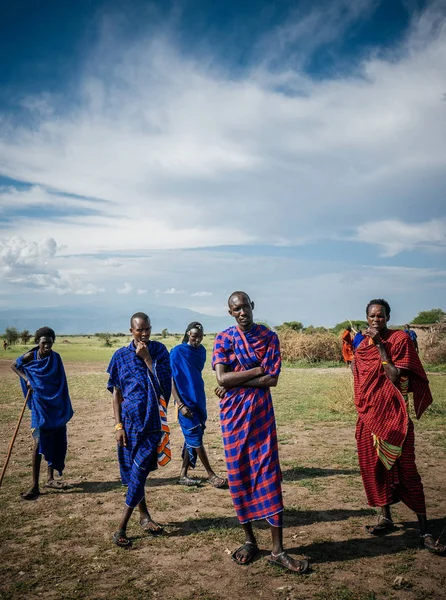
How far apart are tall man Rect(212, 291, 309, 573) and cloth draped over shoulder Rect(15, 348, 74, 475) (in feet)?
10.4

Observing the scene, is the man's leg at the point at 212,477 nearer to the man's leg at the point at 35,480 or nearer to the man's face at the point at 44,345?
the man's leg at the point at 35,480

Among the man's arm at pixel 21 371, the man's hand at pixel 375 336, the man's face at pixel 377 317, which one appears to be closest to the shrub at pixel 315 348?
the man's arm at pixel 21 371

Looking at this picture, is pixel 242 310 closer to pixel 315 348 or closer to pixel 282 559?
pixel 282 559

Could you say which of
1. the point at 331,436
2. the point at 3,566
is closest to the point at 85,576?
the point at 3,566

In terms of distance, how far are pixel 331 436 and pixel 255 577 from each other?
5.54m

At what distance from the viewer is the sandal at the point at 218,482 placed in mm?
5958

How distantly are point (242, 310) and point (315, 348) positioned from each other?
25.5m

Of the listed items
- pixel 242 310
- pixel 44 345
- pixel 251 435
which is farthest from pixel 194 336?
pixel 251 435

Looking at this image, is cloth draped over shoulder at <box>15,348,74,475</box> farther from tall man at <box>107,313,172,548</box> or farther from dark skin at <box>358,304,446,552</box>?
dark skin at <box>358,304,446,552</box>

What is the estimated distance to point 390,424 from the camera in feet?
14.3

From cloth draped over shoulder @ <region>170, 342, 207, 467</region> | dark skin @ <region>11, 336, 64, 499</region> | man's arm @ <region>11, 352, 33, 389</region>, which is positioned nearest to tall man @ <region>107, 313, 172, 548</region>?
cloth draped over shoulder @ <region>170, 342, 207, 467</region>

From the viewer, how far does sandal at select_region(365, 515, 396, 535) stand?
4.39 meters

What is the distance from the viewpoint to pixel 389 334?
455cm

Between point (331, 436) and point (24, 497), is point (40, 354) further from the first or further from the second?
point (331, 436)
